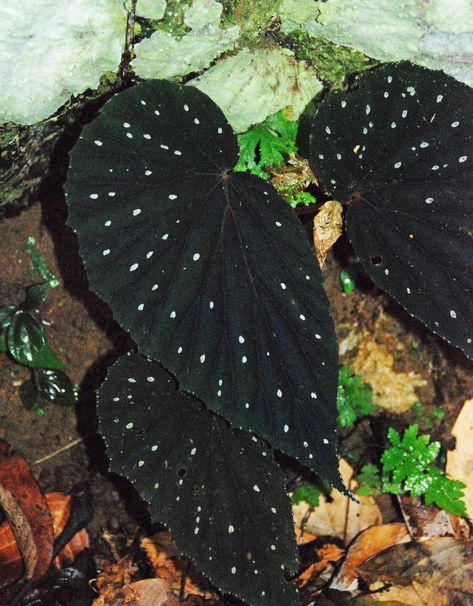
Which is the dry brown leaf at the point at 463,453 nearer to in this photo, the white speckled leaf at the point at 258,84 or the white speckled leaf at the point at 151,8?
the white speckled leaf at the point at 258,84

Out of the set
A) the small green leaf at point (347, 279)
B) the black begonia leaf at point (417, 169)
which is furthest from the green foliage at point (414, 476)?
the black begonia leaf at point (417, 169)

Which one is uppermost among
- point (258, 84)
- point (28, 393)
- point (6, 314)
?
point (258, 84)

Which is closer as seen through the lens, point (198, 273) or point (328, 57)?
point (198, 273)

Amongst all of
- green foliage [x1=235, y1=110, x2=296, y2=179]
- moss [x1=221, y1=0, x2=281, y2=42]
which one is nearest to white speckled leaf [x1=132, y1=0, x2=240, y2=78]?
moss [x1=221, y1=0, x2=281, y2=42]

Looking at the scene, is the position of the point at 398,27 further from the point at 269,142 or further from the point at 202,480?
the point at 202,480

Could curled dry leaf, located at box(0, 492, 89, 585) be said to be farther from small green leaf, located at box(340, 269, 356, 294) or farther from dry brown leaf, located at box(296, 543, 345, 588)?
small green leaf, located at box(340, 269, 356, 294)

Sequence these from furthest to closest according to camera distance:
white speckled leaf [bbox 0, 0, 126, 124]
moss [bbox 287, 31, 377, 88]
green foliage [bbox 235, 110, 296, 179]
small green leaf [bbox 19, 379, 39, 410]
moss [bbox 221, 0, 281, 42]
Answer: small green leaf [bbox 19, 379, 39, 410] < green foliage [bbox 235, 110, 296, 179] < moss [bbox 287, 31, 377, 88] < moss [bbox 221, 0, 281, 42] < white speckled leaf [bbox 0, 0, 126, 124]

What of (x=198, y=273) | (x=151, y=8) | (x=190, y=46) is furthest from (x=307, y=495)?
(x=151, y=8)
